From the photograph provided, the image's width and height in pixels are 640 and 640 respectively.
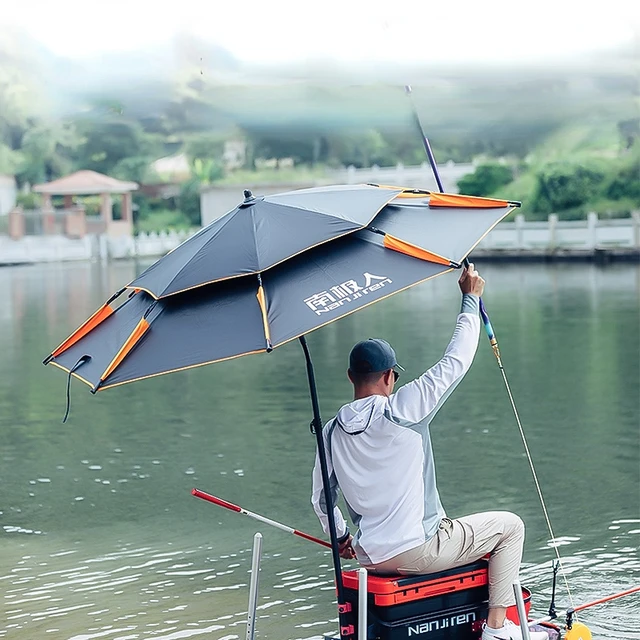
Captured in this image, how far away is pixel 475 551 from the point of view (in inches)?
127

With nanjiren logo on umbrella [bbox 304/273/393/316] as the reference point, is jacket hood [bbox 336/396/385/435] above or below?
below

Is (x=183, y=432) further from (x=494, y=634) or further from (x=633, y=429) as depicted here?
(x=494, y=634)

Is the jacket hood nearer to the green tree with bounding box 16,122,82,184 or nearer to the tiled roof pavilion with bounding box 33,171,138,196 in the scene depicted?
the tiled roof pavilion with bounding box 33,171,138,196

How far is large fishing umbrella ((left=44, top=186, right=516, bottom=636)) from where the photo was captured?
3072 mm

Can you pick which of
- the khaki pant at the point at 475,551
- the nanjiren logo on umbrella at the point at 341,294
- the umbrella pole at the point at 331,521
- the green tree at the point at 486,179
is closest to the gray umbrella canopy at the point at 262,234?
the nanjiren logo on umbrella at the point at 341,294

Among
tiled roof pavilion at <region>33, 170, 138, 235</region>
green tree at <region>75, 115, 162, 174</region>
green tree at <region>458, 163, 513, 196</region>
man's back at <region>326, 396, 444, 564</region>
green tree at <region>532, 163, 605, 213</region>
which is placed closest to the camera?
man's back at <region>326, 396, 444, 564</region>

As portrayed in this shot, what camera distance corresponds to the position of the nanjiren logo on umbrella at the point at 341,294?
306cm

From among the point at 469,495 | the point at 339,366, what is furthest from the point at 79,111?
the point at 469,495

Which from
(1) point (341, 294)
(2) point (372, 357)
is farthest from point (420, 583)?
(1) point (341, 294)

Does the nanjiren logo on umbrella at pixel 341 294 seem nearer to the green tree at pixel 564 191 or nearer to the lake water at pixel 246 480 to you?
the lake water at pixel 246 480

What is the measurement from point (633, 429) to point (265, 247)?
523 centimetres

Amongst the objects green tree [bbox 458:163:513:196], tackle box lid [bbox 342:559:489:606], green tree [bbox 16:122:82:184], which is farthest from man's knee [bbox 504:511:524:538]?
green tree [bbox 16:122:82:184]

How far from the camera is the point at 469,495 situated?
630cm

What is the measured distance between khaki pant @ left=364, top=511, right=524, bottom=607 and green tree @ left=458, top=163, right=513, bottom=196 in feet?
136
